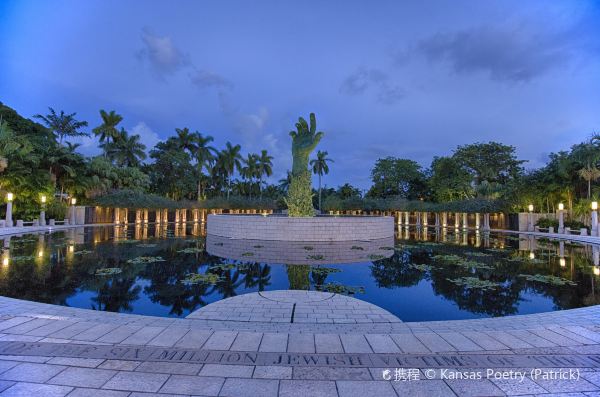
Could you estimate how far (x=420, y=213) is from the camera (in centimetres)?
4641

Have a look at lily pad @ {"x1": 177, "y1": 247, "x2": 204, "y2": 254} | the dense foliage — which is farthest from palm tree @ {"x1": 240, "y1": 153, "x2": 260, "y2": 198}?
lily pad @ {"x1": 177, "y1": 247, "x2": 204, "y2": 254}

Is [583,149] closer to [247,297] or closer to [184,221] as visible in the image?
[247,297]

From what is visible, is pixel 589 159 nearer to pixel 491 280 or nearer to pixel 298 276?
pixel 491 280

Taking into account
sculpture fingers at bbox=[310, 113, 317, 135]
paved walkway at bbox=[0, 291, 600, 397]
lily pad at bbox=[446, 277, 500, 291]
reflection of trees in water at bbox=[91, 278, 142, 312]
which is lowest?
reflection of trees in water at bbox=[91, 278, 142, 312]

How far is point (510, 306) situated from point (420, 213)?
1606 inches

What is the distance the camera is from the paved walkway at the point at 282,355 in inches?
141

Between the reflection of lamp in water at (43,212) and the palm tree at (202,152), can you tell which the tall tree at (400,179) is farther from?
the reflection of lamp in water at (43,212)

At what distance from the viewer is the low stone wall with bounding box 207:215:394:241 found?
18.9m

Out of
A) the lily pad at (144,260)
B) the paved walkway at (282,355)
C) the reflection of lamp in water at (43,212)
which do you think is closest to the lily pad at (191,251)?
the lily pad at (144,260)

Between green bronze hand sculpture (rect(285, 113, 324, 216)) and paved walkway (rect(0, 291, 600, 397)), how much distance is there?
15.3 meters

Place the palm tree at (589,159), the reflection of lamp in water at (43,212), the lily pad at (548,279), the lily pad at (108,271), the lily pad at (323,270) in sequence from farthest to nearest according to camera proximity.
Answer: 1. the reflection of lamp in water at (43,212)
2. the palm tree at (589,159)
3. the lily pad at (323,270)
4. the lily pad at (108,271)
5. the lily pad at (548,279)

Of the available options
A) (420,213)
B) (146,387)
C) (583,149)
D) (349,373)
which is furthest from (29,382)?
(420,213)

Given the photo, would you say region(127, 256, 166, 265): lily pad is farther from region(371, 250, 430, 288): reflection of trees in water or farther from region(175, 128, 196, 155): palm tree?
region(175, 128, 196, 155): palm tree

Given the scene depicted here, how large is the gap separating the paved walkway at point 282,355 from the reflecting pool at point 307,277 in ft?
4.37
